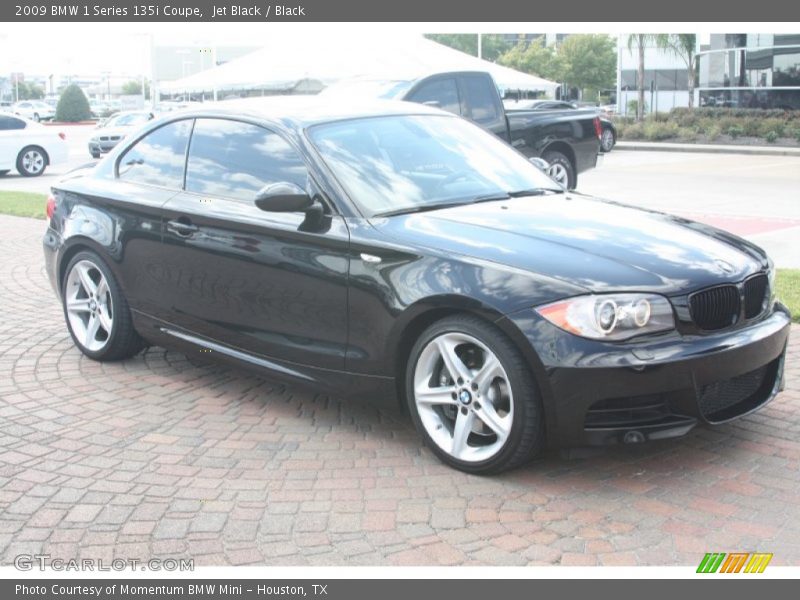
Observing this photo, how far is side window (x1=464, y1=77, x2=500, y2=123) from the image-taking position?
1284 centimetres

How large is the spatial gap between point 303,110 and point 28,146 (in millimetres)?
19893

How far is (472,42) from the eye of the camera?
108 metres

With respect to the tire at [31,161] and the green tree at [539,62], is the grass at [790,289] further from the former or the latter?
the green tree at [539,62]

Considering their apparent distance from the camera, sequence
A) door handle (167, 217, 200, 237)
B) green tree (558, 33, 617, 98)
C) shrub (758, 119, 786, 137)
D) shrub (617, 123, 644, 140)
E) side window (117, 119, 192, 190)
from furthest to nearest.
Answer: green tree (558, 33, 617, 98)
shrub (617, 123, 644, 140)
shrub (758, 119, 786, 137)
side window (117, 119, 192, 190)
door handle (167, 217, 200, 237)

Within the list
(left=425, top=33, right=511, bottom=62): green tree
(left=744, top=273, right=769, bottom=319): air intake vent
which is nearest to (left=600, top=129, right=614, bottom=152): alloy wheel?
(left=744, top=273, right=769, bottom=319): air intake vent

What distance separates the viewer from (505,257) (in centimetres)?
426

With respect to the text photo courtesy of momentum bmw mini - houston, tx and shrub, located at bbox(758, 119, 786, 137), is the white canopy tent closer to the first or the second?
shrub, located at bbox(758, 119, 786, 137)

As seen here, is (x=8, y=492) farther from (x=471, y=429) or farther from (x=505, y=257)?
(x=505, y=257)

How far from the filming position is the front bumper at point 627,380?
3.95 meters

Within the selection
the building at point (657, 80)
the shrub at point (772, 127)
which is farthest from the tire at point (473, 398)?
the building at point (657, 80)

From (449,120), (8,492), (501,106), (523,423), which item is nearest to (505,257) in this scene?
(523,423)

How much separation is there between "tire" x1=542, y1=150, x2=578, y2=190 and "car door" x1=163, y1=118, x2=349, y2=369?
8.84 m

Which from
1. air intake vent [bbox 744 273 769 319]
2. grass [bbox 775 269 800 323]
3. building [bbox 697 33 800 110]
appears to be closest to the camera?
air intake vent [bbox 744 273 769 319]

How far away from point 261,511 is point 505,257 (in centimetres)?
148
